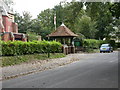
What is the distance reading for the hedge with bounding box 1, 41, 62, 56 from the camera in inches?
637

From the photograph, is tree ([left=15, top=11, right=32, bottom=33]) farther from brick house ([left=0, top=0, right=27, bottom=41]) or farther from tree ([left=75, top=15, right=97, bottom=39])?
tree ([left=75, top=15, right=97, bottom=39])

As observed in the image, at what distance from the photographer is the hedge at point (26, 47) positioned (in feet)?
53.1

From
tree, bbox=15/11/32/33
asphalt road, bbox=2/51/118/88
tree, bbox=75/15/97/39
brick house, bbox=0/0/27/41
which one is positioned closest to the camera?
asphalt road, bbox=2/51/118/88

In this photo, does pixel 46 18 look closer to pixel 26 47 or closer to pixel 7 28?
pixel 7 28

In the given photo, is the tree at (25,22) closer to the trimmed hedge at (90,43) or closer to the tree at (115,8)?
the trimmed hedge at (90,43)

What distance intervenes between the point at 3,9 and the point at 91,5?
1185 inches

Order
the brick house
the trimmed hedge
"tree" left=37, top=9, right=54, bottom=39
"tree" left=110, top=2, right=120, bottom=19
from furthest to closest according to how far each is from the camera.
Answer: "tree" left=37, top=9, right=54, bottom=39 < the trimmed hedge < the brick house < "tree" left=110, top=2, right=120, bottom=19

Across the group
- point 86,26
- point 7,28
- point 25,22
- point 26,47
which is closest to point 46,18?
point 25,22

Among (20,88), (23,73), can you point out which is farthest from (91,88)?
(23,73)

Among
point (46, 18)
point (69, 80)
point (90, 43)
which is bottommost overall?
point (69, 80)

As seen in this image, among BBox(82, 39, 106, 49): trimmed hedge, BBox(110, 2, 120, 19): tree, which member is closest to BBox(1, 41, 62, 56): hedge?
BBox(110, 2, 120, 19): tree

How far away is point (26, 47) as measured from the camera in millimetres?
18125

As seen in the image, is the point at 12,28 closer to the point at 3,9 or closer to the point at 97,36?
the point at 3,9

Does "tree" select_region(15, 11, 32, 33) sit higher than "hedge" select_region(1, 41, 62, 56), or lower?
higher
